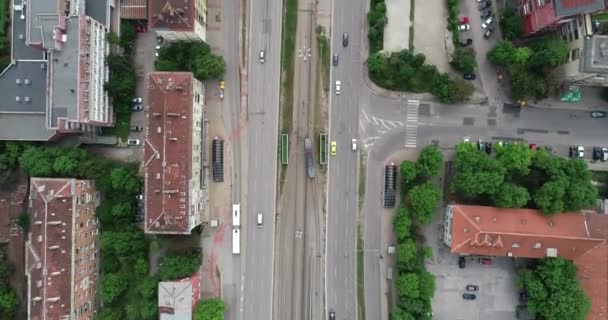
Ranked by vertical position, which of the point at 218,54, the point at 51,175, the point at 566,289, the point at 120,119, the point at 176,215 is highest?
the point at 218,54

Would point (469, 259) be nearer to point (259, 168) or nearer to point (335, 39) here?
point (259, 168)

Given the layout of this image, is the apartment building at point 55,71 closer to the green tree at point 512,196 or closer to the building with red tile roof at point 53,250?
the building with red tile roof at point 53,250

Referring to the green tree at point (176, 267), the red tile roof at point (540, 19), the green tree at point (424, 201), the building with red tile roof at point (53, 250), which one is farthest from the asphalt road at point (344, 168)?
the building with red tile roof at point (53, 250)

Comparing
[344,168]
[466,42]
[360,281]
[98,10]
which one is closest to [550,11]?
[466,42]

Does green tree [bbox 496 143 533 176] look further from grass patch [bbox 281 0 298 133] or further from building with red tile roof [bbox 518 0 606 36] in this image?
grass patch [bbox 281 0 298 133]

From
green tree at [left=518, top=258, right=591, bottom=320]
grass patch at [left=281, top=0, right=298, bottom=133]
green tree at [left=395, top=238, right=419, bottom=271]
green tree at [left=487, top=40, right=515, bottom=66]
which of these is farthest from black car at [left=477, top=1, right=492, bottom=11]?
green tree at [left=518, top=258, right=591, bottom=320]

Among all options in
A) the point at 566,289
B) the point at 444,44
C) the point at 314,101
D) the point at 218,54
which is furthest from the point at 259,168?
the point at 566,289
